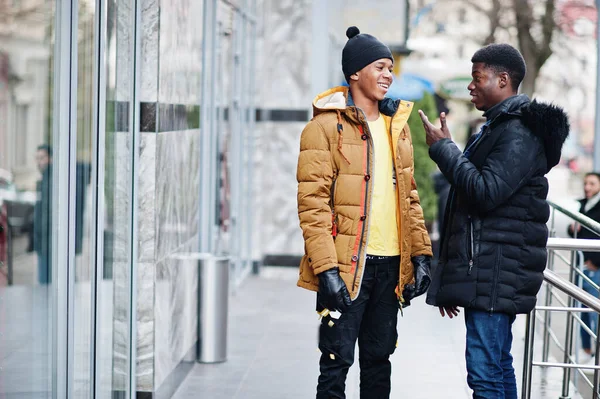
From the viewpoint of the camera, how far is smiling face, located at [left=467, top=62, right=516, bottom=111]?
168 inches

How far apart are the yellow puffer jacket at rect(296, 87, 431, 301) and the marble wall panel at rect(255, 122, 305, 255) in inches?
288

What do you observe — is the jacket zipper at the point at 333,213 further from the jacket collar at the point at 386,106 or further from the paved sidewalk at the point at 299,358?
the paved sidewalk at the point at 299,358

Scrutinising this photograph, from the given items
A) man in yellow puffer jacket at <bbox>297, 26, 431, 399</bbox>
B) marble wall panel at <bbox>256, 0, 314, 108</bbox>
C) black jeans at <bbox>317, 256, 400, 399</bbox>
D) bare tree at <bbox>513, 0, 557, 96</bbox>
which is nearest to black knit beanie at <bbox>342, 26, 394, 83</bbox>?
man in yellow puffer jacket at <bbox>297, 26, 431, 399</bbox>

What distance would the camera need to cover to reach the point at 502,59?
4254mm

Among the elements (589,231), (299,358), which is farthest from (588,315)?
(299,358)

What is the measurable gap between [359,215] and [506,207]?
2.05 feet

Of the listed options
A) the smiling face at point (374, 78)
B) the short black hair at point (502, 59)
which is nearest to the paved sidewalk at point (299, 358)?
the smiling face at point (374, 78)

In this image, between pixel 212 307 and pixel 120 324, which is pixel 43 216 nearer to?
pixel 120 324

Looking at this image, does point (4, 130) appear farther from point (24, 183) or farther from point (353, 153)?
point (353, 153)

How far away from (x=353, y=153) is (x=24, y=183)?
1389 mm

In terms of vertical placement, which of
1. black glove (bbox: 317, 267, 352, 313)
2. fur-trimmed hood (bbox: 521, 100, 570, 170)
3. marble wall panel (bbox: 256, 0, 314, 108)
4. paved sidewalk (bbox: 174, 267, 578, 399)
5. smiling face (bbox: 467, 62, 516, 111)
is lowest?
Answer: paved sidewalk (bbox: 174, 267, 578, 399)

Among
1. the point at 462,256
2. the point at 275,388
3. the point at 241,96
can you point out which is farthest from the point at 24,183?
the point at 241,96

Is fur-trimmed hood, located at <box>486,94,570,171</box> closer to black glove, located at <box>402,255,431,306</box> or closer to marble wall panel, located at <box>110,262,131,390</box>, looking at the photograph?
black glove, located at <box>402,255,431,306</box>

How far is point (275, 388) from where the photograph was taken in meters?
6.50
